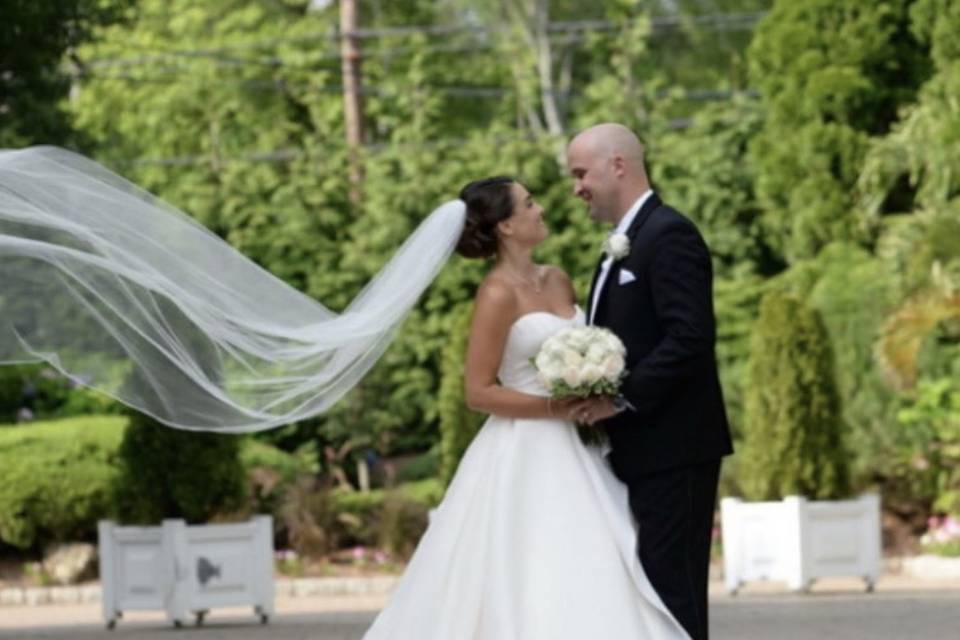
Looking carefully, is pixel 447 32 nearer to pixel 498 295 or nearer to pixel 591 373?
pixel 498 295

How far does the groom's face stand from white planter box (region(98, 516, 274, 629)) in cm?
891

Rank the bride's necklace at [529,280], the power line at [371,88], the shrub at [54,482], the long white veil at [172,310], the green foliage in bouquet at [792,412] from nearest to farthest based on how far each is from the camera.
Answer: the bride's necklace at [529,280] < the long white veil at [172,310] < the green foliage in bouquet at [792,412] < the shrub at [54,482] < the power line at [371,88]

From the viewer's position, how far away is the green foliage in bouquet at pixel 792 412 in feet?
60.7

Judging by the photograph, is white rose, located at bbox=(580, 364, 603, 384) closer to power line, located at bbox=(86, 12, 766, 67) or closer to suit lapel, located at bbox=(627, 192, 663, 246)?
suit lapel, located at bbox=(627, 192, 663, 246)

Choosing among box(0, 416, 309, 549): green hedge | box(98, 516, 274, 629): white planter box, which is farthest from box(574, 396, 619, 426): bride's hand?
box(0, 416, 309, 549): green hedge

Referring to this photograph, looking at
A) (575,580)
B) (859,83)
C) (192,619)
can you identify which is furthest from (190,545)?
(859,83)

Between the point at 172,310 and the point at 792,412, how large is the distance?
10.7 m

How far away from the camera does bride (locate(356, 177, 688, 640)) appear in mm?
7828

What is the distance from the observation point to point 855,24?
25.3m

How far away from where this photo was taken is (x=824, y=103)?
2545 centimetres

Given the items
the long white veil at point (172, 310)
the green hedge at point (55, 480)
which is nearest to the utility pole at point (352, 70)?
the green hedge at point (55, 480)

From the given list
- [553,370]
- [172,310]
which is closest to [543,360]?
[553,370]

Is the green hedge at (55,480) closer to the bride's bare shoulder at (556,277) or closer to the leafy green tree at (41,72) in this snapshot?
the leafy green tree at (41,72)

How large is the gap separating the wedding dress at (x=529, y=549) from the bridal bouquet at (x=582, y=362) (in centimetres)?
35
